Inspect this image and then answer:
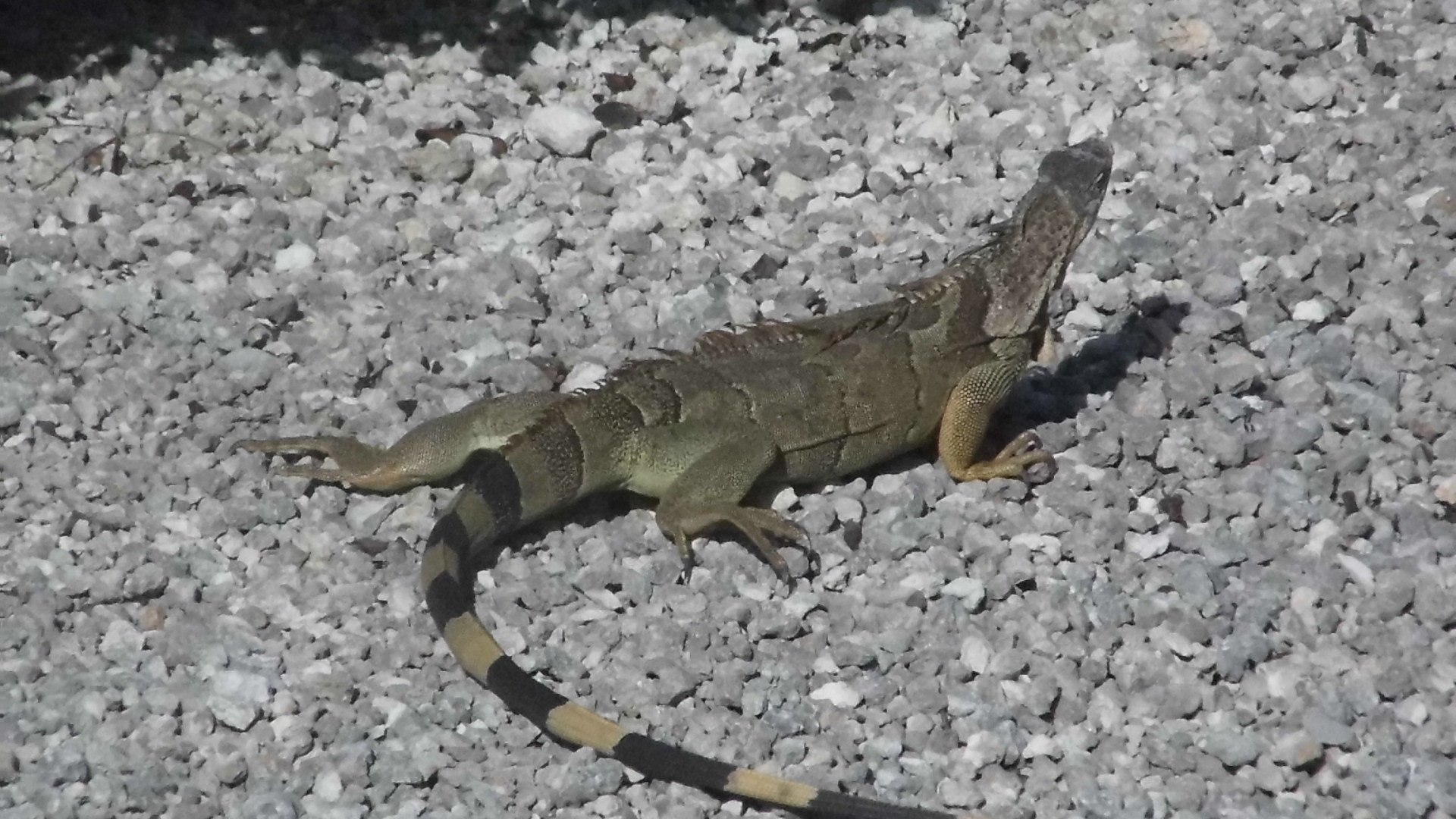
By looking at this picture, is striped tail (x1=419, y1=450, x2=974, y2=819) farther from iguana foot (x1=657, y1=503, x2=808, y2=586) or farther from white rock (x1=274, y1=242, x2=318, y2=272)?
white rock (x1=274, y1=242, x2=318, y2=272)

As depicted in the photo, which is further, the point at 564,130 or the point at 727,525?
the point at 564,130

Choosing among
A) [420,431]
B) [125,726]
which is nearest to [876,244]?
[420,431]

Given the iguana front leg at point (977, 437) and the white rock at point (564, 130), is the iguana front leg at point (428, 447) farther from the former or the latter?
the white rock at point (564, 130)

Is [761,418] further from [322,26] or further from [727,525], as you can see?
[322,26]

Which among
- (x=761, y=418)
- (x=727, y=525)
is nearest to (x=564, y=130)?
(x=761, y=418)

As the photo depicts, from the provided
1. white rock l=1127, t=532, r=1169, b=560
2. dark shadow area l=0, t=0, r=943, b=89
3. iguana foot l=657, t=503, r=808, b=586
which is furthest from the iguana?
dark shadow area l=0, t=0, r=943, b=89

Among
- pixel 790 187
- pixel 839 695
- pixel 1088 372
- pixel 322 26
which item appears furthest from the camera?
pixel 322 26
